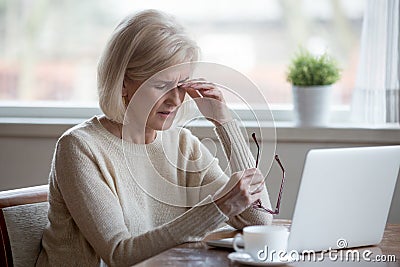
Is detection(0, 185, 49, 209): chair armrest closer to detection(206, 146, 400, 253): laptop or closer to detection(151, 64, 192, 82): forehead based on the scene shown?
detection(151, 64, 192, 82): forehead

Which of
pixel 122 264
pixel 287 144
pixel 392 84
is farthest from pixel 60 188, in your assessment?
pixel 392 84

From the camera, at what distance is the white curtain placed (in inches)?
119

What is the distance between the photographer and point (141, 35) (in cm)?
202

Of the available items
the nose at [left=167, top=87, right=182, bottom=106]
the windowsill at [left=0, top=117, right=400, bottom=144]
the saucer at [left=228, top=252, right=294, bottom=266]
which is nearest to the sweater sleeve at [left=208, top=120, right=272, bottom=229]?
the nose at [left=167, top=87, right=182, bottom=106]

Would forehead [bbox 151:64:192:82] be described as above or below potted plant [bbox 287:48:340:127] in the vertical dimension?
above

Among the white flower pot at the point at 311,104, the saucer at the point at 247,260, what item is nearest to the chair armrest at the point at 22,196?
the saucer at the point at 247,260

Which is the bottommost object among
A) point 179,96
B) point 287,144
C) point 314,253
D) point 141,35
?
point 287,144

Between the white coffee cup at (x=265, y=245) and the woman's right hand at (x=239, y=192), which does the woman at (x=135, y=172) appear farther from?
the white coffee cup at (x=265, y=245)

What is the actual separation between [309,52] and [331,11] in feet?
0.77

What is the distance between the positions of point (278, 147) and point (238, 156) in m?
0.96

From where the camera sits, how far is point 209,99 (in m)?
2.10

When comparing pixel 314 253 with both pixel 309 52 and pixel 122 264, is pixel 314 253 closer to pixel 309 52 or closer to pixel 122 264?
pixel 122 264

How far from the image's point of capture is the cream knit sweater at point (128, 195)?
1868mm

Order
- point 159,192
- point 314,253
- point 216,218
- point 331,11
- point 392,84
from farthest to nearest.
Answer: point 331,11 → point 392,84 → point 159,192 → point 216,218 → point 314,253
